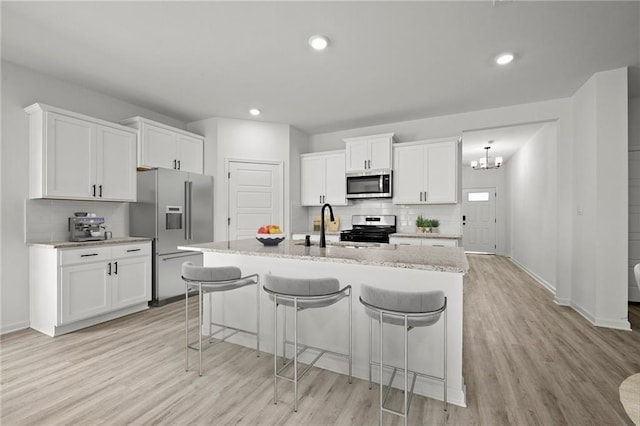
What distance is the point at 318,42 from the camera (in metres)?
2.68

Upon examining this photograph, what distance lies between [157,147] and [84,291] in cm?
202

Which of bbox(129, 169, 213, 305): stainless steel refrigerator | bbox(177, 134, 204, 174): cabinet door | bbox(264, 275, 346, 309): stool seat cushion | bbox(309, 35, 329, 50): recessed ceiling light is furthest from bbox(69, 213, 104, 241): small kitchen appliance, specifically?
bbox(309, 35, 329, 50): recessed ceiling light

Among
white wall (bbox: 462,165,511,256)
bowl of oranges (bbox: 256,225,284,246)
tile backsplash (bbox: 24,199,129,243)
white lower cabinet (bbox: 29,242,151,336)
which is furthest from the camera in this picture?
white wall (bbox: 462,165,511,256)

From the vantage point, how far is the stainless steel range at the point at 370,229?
462cm

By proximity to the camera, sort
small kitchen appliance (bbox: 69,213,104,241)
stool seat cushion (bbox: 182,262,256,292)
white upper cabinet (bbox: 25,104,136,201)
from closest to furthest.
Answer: stool seat cushion (bbox: 182,262,256,292), white upper cabinet (bbox: 25,104,136,201), small kitchen appliance (bbox: 69,213,104,241)

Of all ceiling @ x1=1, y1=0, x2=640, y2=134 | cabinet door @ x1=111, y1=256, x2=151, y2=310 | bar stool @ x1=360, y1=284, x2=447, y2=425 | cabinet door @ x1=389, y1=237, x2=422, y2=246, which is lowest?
cabinet door @ x1=111, y1=256, x2=151, y2=310

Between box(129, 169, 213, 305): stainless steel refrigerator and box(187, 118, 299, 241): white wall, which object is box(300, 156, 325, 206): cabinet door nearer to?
box(187, 118, 299, 241): white wall

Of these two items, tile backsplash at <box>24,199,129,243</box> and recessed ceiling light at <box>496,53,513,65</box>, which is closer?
recessed ceiling light at <box>496,53,513,65</box>

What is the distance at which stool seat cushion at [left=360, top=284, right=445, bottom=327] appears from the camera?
157 centimetres

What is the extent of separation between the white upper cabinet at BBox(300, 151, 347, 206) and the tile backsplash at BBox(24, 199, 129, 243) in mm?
2953

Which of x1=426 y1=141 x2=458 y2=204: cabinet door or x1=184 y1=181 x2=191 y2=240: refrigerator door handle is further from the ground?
x1=426 y1=141 x2=458 y2=204: cabinet door

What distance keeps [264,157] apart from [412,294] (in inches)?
161

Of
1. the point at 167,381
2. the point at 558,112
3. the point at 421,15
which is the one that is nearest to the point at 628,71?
the point at 558,112

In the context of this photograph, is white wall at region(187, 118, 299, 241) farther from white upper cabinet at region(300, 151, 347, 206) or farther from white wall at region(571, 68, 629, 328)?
white wall at region(571, 68, 629, 328)
